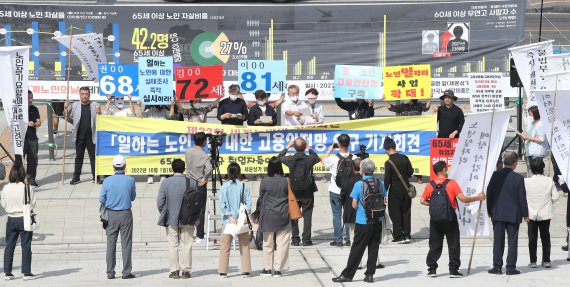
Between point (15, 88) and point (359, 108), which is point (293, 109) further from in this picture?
point (15, 88)

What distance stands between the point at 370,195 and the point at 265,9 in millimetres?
11431

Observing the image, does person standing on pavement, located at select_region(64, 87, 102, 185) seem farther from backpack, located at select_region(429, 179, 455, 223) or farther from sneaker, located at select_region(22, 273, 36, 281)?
backpack, located at select_region(429, 179, 455, 223)

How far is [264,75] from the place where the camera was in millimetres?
22797

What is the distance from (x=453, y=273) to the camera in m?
16.3

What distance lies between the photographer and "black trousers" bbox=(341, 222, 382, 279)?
15781 millimetres

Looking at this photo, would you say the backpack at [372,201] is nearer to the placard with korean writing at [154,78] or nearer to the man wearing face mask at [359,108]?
the placard with korean writing at [154,78]

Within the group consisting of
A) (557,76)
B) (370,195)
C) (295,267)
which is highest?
(557,76)

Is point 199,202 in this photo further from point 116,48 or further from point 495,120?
point 116,48

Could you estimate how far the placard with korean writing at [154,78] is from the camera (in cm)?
2209

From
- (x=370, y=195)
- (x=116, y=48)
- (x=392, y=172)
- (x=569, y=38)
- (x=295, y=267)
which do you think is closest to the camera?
(x=370, y=195)

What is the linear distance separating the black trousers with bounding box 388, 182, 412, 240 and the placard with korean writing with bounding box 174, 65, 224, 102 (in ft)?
15.7

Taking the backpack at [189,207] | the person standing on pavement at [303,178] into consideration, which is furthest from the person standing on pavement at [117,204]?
the person standing on pavement at [303,178]

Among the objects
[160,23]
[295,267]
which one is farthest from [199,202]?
[160,23]

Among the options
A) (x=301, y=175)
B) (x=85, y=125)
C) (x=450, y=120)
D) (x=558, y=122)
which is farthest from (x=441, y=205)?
(x=85, y=125)
